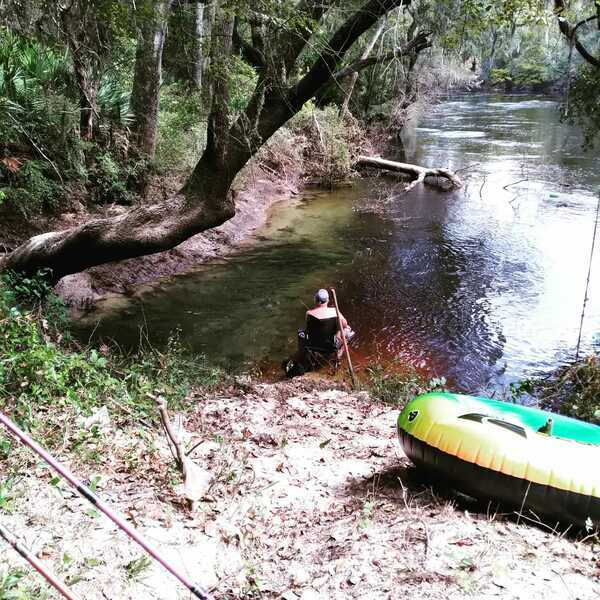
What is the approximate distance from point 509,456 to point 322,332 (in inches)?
172

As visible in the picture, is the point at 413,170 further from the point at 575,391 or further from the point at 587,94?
the point at 575,391

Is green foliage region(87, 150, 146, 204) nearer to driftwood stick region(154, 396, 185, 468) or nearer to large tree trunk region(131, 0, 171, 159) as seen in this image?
large tree trunk region(131, 0, 171, 159)

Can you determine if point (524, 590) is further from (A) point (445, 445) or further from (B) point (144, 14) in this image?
(B) point (144, 14)

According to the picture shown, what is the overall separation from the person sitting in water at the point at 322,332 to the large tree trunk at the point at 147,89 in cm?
625

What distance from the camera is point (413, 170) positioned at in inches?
787

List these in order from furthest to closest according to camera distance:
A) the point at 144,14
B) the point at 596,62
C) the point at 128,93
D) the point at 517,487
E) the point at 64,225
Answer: the point at 128,93
the point at 64,225
the point at 596,62
the point at 144,14
the point at 517,487

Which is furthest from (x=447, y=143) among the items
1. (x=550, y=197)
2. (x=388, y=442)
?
(x=388, y=442)

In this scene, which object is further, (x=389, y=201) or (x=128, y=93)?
(x=389, y=201)

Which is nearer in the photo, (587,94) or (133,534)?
(133,534)

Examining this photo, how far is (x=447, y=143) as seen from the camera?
2569cm

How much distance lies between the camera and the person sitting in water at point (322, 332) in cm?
822

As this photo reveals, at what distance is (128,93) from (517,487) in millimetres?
11258

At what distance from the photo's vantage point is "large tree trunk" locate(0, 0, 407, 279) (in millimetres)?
6742

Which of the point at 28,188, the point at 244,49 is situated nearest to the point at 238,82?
the point at 28,188
